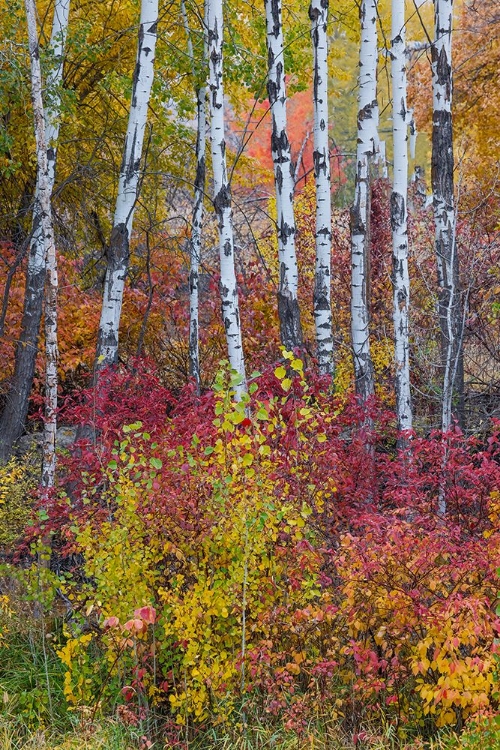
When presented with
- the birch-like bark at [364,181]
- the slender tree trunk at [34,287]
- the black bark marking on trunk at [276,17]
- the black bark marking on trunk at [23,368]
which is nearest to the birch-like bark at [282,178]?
the black bark marking on trunk at [276,17]

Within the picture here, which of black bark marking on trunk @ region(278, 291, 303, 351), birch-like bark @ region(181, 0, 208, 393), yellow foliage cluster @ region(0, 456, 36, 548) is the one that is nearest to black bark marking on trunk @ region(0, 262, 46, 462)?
birch-like bark @ region(181, 0, 208, 393)

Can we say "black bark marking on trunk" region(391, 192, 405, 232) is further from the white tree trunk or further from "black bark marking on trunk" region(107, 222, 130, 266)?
the white tree trunk

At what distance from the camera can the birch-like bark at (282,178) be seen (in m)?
9.38

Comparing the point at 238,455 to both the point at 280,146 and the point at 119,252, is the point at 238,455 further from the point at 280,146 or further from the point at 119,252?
the point at 280,146

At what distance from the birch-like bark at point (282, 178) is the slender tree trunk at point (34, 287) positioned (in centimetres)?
243

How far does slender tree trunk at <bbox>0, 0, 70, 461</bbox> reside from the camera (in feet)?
32.3

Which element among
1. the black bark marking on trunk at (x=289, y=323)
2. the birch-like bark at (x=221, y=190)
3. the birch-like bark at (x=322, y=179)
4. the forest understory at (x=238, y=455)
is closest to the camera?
A: the forest understory at (x=238, y=455)

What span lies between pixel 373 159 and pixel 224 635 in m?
6.02

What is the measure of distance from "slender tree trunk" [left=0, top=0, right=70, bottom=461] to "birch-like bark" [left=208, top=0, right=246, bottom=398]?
6.87 feet

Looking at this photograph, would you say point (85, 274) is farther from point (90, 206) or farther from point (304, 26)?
point (304, 26)

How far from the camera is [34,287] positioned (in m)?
10.8

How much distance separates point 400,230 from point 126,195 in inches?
113

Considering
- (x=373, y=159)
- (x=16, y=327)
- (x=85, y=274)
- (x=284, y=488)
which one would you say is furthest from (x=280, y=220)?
(x=85, y=274)

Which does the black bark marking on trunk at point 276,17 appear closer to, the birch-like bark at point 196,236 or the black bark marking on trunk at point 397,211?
the birch-like bark at point 196,236
